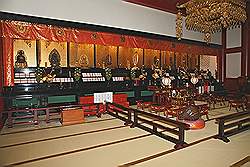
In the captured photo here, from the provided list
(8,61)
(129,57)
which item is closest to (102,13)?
(129,57)

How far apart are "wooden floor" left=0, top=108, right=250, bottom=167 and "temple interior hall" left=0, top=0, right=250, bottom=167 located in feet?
0.05

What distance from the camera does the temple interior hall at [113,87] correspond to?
119 inches

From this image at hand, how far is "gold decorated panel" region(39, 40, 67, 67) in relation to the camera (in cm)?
602

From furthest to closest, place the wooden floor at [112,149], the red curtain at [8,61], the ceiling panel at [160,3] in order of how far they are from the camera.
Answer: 1. the ceiling panel at [160,3]
2. the red curtain at [8,61]
3. the wooden floor at [112,149]

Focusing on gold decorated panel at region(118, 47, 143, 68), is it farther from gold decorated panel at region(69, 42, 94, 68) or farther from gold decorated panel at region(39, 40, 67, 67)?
gold decorated panel at region(39, 40, 67, 67)

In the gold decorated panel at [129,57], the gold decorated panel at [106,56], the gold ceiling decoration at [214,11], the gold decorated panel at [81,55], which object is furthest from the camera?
the gold decorated panel at [129,57]

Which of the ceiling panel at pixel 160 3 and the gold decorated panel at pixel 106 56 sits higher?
the ceiling panel at pixel 160 3

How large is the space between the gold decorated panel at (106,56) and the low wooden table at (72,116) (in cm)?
252

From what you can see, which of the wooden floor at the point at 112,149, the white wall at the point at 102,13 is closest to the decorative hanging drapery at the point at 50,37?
the white wall at the point at 102,13

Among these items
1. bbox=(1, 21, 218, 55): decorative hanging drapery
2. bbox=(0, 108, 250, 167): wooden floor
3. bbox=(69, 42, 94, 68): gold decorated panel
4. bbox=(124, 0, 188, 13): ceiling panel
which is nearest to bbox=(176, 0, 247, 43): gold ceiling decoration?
bbox=(124, 0, 188, 13): ceiling panel

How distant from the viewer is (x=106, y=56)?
723cm

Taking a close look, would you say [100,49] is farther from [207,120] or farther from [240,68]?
[240,68]

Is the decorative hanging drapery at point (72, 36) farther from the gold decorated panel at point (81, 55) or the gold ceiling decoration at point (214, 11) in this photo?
the gold ceiling decoration at point (214, 11)

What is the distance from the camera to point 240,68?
365 inches
